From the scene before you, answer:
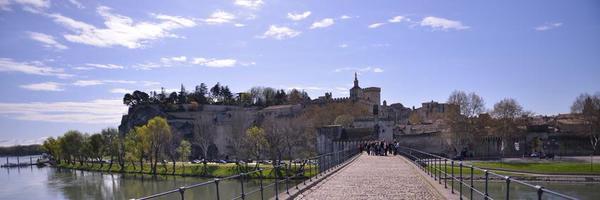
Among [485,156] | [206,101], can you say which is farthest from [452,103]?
[206,101]

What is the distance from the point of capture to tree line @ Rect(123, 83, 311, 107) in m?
130

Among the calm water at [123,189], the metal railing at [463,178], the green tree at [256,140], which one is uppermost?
the metal railing at [463,178]

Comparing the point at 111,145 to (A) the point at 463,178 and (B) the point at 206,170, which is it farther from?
(A) the point at 463,178

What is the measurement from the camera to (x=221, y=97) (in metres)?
144

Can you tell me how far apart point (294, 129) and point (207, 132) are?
20.5 meters

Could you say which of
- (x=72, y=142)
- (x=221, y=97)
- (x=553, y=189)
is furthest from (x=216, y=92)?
(x=553, y=189)

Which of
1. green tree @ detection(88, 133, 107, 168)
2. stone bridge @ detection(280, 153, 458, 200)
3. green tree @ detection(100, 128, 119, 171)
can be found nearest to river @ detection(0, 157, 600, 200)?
stone bridge @ detection(280, 153, 458, 200)

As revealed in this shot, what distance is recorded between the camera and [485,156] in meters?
62.8

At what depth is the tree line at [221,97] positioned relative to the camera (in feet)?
427

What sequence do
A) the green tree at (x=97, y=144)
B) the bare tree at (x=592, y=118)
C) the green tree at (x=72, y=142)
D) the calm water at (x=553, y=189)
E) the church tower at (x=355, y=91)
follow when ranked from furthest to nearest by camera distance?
the church tower at (x=355, y=91)
the green tree at (x=72, y=142)
the green tree at (x=97, y=144)
the bare tree at (x=592, y=118)
the calm water at (x=553, y=189)

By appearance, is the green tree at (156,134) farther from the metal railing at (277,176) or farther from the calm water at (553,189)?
the calm water at (553,189)

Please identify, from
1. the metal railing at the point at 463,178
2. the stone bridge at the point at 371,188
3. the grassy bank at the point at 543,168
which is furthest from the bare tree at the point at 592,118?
the stone bridge at the point at 371,188

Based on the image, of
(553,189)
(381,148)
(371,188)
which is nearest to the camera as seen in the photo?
(371,188)

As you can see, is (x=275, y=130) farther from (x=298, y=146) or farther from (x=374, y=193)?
(x=374, y=193)
